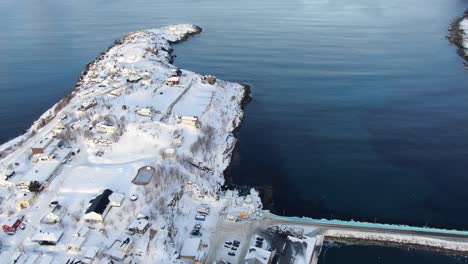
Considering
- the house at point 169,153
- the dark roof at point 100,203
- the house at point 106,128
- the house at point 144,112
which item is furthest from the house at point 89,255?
the house at point 144,112

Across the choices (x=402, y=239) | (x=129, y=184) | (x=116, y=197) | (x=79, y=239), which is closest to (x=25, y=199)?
(x=79, y=239)

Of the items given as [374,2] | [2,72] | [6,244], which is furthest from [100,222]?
[374,2]

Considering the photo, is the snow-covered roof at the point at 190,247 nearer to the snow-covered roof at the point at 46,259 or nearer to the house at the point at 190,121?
the snow-covered roof at the point at 46,259

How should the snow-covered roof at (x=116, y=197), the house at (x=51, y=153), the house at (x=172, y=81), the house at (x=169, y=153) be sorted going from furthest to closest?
the house at (x=172, y=81) → the house at (x=169, y=153) → the house at (x=51, y=153) → the snow-covered roof at (x=116, y=197)

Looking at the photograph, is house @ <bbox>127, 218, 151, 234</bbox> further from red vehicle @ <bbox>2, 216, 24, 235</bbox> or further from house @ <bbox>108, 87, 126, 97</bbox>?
house @ <bbox>108, 87, 126, 97</bbox>

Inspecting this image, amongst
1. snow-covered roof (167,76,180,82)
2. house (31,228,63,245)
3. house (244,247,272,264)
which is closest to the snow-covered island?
snow-covered roof (167,76,180,82)

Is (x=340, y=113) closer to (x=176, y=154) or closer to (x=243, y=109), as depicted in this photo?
(x=243, y=109)
